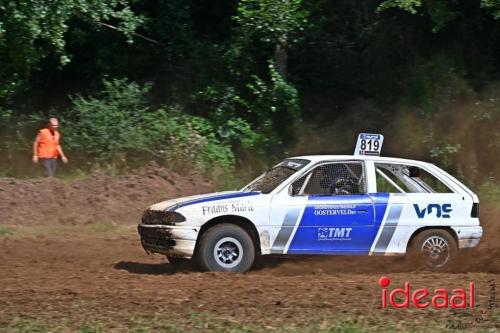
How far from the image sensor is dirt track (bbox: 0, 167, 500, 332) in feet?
26.2

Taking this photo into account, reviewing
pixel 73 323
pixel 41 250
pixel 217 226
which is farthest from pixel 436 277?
pixel 41 250

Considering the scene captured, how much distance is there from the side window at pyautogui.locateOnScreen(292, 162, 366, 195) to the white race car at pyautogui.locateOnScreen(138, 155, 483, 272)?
1 centimetres

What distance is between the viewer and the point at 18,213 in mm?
15656

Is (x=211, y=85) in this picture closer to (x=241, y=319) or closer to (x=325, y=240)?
(x=325, y=240)

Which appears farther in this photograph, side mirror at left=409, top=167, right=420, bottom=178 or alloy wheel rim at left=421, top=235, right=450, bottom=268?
side mirror at left=409, top=167, right=420, bottom=178

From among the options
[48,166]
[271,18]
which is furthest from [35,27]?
[271,18]

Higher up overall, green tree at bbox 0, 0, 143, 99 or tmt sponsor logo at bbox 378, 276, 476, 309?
green tree at bbox 0, 0, 143, 99

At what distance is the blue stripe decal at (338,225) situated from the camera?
10.6 m

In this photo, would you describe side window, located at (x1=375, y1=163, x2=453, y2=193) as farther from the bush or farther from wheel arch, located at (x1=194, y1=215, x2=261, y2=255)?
the bush

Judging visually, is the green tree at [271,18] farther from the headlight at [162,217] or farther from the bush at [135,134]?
the headlight at [162,217]

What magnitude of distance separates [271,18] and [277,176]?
31.1 feet

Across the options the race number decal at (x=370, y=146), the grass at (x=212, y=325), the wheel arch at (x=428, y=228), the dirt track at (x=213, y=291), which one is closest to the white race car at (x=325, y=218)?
the wheel arch at (x=428, y=228)

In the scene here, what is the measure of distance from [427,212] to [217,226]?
111 inches

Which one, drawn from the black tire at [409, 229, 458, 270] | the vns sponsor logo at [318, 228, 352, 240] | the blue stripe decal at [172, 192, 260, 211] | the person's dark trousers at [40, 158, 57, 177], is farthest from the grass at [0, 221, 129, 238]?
the black tire at [409, 229, 458, 270]
